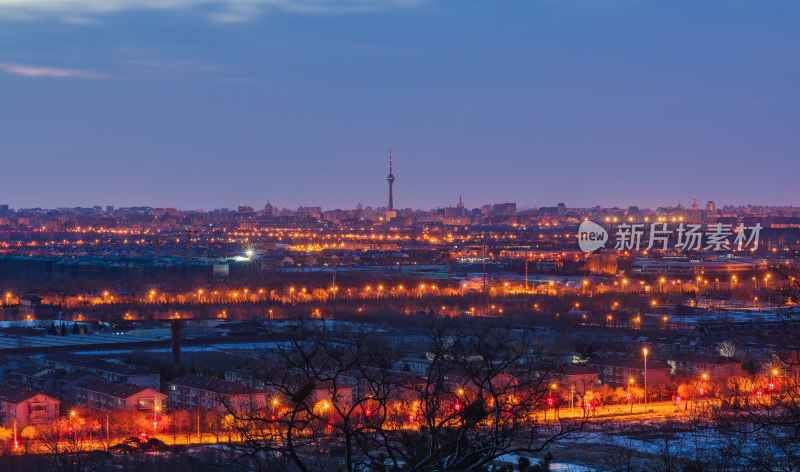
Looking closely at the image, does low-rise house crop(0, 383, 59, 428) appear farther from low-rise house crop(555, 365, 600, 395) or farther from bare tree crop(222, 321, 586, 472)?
low-rise house crop(555, 365, 600, 395)

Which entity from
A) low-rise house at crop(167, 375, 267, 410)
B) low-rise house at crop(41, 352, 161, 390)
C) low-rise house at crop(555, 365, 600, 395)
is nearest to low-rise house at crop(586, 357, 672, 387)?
low-rise house at crop(555, 365, 600, 395)

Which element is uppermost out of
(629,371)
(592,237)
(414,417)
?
(414,417)

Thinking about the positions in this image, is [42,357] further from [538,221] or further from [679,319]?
[538,221]

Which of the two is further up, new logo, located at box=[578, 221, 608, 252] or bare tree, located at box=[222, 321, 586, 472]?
bare tree, located at box=[222, 321, 586, 472]

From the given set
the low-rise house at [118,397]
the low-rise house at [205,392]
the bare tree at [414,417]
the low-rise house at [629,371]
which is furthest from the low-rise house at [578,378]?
the bare tree at [414,417]

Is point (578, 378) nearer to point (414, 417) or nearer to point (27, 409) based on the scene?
point (27, 409)

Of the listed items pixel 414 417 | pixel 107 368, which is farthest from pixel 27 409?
pixel 414 417

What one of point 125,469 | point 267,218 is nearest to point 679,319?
point 125,469
